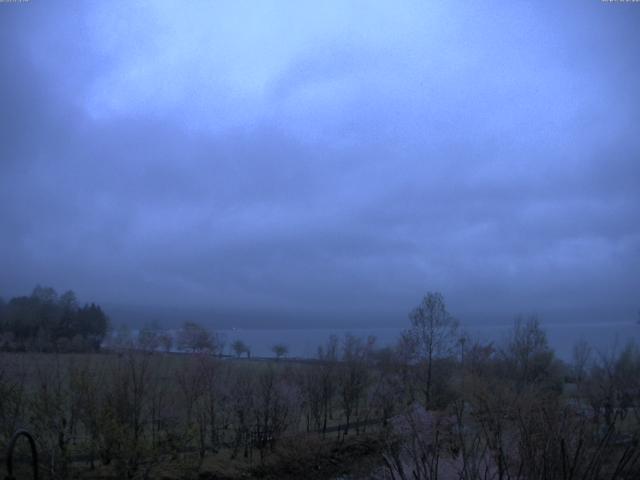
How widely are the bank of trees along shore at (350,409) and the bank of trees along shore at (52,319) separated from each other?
143 ft

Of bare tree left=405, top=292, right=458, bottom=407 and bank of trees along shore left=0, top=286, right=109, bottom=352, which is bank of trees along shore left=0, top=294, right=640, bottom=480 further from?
bank of trees along shore left=0, top=286, right=109, bottom=352

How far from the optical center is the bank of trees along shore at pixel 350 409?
51.8 ft

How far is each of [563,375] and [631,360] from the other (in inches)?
408

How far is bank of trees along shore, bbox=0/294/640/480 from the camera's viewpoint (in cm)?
1580

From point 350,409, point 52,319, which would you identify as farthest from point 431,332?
point 52,319

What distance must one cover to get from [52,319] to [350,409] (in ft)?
195

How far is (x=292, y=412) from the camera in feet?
140

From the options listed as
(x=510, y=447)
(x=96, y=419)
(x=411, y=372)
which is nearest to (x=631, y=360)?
(x=411, y=372)

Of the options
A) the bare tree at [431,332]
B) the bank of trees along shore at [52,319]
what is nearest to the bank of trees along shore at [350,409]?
the bare tree at [431,332]

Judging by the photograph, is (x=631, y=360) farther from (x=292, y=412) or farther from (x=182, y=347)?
(x=182, y=347)

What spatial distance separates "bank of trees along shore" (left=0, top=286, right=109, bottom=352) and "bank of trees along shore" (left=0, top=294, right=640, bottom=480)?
43.7 meters

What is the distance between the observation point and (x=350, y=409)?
2062 inches

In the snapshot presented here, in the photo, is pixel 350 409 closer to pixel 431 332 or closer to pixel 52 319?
pixel 431 332

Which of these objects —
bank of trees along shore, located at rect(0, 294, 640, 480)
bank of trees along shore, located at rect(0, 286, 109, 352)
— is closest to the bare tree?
bank of trees along shore, located at rect(0, 294, 640, 480)
